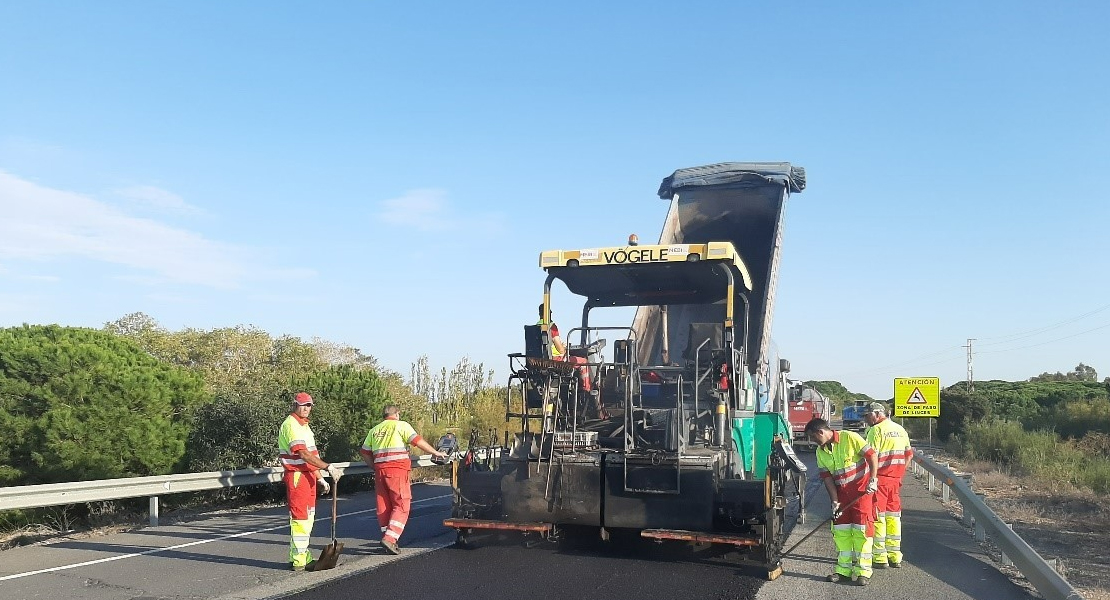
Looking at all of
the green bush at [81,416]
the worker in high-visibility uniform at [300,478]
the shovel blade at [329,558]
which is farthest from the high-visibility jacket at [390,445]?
the green bush at [81,416]

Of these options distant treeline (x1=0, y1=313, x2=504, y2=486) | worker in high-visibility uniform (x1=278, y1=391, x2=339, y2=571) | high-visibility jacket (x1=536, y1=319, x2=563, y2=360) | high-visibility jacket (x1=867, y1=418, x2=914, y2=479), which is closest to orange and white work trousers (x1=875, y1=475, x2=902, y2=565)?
high-visibility jacket (x1=867, y1=418, x2=914, y2=479)

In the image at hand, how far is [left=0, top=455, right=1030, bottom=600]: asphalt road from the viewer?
6426 mm

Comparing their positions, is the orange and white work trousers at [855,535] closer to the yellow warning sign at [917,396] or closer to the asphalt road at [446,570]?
the asphalt road at [446,570]

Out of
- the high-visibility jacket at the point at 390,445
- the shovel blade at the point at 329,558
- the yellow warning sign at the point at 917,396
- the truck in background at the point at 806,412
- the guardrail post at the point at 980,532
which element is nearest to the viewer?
Result: the shovel blade at the point at 329,558

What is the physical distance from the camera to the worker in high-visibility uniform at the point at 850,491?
A: 7.09m

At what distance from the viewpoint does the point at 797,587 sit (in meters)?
6.79

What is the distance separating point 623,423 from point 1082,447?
15029mm

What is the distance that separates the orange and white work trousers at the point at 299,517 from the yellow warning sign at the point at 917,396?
44.9 feet

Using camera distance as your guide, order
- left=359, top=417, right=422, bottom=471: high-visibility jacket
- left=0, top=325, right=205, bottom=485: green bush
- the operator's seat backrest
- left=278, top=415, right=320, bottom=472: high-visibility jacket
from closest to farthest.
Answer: left=278, top=415, right=320, bottom=472: high-visibility jacket < left=359, top=417, right=422, bottom=471: high-visibility jacket < the operator's seat backrest < left=0, top=325, right=205, bottom=485: green bush

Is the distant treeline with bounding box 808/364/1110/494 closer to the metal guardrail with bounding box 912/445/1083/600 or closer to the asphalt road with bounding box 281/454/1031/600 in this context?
the metal guardrail with bounding box 912/445/1083/600

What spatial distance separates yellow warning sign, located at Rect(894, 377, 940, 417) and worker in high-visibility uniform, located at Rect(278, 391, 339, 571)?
1356 cm

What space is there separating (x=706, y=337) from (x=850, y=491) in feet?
6.75

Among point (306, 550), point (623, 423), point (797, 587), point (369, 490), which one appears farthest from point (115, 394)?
point (797, 587)

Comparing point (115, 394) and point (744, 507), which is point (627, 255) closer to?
point (744, 507)
